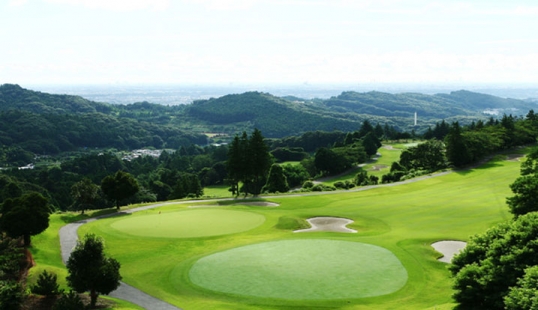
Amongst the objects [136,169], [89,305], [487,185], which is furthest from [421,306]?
[136,169]

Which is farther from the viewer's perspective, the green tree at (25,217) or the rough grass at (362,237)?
the green tree at (25,217)

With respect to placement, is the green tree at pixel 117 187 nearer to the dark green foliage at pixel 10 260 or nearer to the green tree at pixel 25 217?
the green tree at pixel 25 217

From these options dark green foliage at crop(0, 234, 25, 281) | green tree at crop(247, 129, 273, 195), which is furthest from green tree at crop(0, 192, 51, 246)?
green tree at crop(247, 129, 273, 195)

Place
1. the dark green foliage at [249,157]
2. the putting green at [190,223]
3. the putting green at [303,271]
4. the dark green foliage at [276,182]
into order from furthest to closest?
the dark green foliage at [276,182]
the dark green foliage at [249,157]
the putting green at [190,223]
the putting green at [303,271]

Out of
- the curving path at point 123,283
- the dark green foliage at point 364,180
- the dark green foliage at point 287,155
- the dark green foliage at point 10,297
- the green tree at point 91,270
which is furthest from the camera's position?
the dark green foliage at point 287,155

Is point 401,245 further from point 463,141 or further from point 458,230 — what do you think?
point 463,141

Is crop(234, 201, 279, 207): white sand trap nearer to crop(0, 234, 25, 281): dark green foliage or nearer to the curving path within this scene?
the curving path

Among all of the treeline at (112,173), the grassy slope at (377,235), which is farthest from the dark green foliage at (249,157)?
the treeline at (112,173)

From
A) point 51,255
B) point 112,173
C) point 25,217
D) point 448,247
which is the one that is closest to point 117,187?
point 25,217
